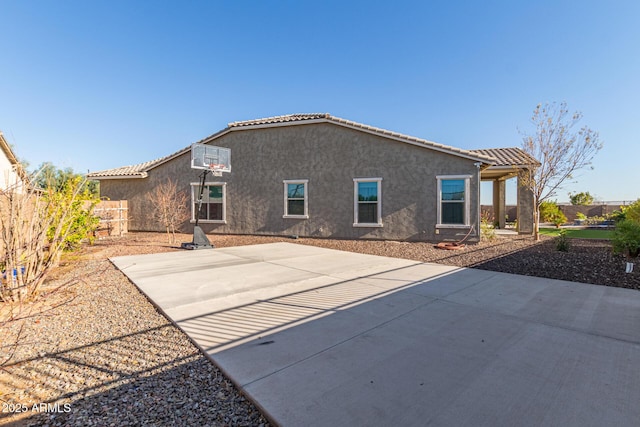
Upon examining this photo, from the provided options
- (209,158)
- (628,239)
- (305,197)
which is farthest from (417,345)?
(209,158)

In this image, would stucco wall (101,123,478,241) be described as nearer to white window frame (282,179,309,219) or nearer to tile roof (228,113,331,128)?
white window frame (282,179,309,219)

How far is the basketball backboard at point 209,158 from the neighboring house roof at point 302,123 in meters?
2.66

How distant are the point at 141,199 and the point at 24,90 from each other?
23.1 ft

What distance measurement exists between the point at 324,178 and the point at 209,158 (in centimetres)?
535

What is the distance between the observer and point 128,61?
1465 cm

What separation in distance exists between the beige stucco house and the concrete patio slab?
6117 millimetres

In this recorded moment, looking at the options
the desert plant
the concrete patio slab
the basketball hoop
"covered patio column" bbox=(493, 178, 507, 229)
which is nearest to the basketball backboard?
the basketball hoop

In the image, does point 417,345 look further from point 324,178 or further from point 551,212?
point 551,212

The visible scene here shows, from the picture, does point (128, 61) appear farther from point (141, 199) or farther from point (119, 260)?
point (119, 260)

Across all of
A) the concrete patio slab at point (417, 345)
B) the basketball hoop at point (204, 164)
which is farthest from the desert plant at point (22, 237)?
the basketball hoop at point (204, 164)

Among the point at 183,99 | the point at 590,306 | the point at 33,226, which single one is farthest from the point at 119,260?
the point at 183,99

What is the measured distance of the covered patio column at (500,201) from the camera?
18.6m

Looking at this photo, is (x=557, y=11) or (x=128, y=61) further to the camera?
(x=128, y=61)

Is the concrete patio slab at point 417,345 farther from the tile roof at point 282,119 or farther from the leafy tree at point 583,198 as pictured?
the leafy tree at point 583,198
